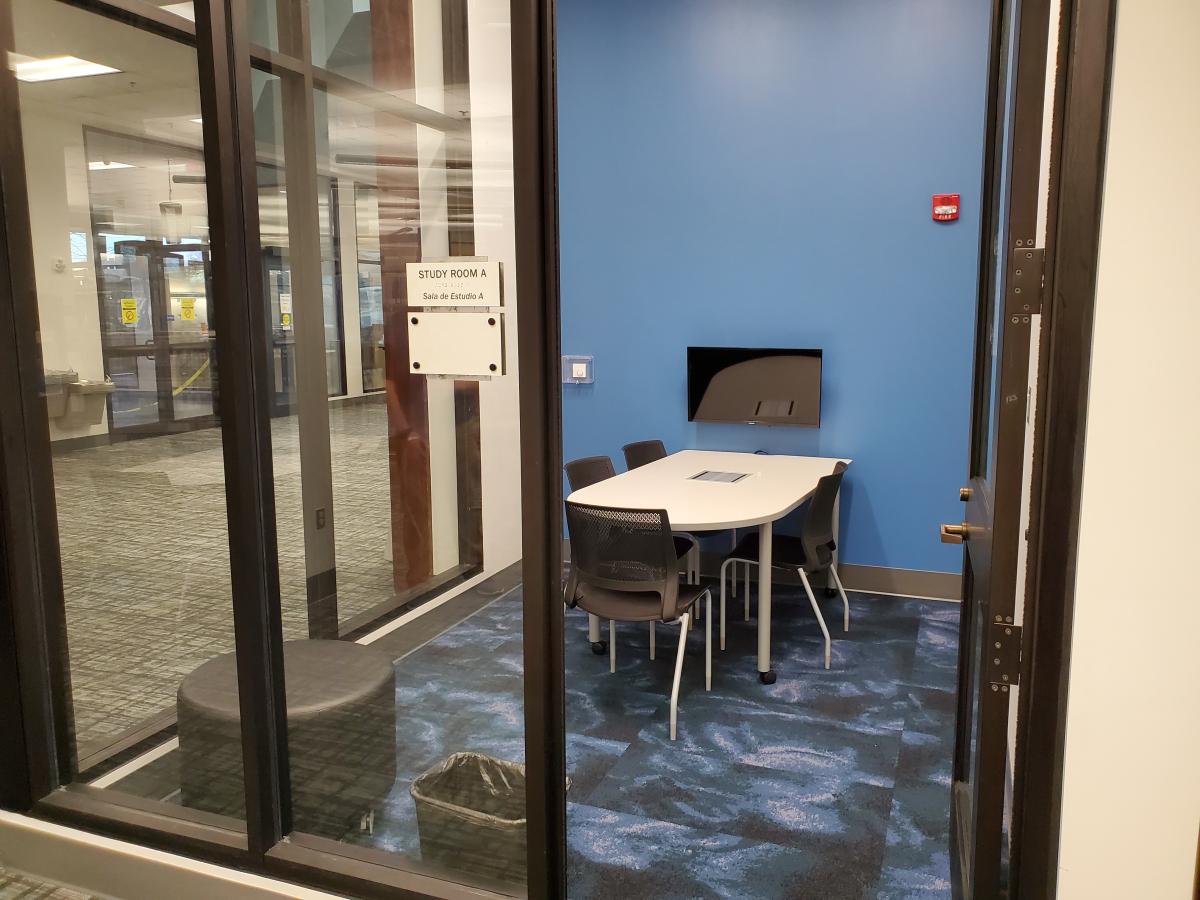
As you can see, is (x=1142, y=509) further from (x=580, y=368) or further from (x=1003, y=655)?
(x=580, y=368)

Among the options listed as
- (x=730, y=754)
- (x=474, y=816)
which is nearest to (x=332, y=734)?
(x=474, y=816)

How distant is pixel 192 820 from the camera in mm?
2262

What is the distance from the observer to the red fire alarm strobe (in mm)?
4406

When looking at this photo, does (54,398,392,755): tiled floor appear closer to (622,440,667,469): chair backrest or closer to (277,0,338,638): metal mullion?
(277,0,338,638): metal mullion

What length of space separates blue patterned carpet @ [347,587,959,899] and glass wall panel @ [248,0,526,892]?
13mm

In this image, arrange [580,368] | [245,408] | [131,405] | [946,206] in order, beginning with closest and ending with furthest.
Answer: [245,408]
[131,405]
[946,206]
[580,368]

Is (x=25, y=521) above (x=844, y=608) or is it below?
above

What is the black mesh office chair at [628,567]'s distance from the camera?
124 inches

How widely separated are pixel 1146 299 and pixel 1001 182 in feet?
2.43

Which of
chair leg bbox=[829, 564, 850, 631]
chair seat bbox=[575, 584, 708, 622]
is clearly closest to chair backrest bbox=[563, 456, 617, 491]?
chair seat bbox=[575, 584, 708, 622]

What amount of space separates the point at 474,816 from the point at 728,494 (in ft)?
6.88

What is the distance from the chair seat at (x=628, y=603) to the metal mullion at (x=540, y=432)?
134cm

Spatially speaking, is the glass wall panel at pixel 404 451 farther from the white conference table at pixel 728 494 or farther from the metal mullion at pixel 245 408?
the white conference table at pixel 728 494

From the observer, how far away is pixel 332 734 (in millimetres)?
2148
